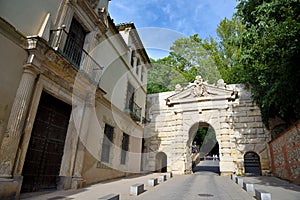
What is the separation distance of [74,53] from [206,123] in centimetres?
1107

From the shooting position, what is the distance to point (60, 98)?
670cm

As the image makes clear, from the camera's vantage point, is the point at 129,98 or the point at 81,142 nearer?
the point at 81,142

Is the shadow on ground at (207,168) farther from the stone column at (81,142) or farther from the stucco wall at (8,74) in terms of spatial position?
the stucco wall at (8,74)

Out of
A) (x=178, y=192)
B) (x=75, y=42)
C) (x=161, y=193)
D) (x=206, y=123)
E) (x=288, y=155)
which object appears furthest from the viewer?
(x=206, y=123)

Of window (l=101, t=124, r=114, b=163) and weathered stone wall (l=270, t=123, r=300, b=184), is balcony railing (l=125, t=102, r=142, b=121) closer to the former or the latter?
window (l=101, t=124, r=114, b=163)

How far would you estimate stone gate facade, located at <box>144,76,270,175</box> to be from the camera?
517 inches

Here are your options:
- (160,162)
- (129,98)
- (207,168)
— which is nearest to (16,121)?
(129,98)

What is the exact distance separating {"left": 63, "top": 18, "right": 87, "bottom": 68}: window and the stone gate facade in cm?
927

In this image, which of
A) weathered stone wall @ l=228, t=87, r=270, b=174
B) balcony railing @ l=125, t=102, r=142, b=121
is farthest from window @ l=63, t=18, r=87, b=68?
weathered stone wall @ l=228, t=87, r=270, b=174

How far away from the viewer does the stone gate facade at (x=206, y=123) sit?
1313cm

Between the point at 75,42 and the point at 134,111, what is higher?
the point at 75,42

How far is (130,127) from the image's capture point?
1241 centimetres

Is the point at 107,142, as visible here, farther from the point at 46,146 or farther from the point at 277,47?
the point at 277,47

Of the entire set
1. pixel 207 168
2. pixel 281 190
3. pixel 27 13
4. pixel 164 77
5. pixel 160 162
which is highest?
pixel 164 77
